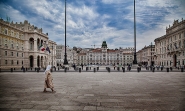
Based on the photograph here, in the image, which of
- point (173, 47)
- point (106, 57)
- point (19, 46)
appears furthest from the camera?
point (106, 57)

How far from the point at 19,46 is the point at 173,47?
58.9 m

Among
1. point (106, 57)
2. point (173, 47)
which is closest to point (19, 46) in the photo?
point (173, 47)

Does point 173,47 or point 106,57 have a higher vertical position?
point 173,47

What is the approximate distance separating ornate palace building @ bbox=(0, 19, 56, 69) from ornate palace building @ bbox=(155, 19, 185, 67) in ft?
152

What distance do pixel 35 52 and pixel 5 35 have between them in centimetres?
1281

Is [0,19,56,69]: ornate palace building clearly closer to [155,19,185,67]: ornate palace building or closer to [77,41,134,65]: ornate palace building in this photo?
[155,19,185,67]: ornate palace building

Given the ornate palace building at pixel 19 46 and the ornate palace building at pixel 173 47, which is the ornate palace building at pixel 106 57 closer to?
the ornate palace building at pixel 173 47

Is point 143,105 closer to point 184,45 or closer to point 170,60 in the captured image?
point 184,45

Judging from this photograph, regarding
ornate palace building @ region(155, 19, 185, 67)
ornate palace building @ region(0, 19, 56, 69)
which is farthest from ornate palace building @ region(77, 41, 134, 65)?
ornate palace building @ region(0, 19, 56, 69)

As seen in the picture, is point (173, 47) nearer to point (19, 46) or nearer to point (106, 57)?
point (19, 46)

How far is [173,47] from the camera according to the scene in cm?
4922

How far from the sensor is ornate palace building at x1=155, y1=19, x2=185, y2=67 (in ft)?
143

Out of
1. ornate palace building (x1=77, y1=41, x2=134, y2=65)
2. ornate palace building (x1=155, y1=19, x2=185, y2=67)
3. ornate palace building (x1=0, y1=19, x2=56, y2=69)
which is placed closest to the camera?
ornate palace building (x1=0, y1=19, x2=56, y2=69)

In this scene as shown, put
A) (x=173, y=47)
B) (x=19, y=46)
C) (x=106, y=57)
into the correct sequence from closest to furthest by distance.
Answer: (x=19, y=46) → (x=173, y=47) → (x=106, y=57)
